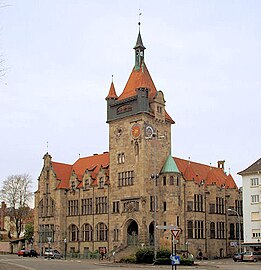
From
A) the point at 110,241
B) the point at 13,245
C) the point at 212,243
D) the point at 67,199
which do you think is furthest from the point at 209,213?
the point at 13,245

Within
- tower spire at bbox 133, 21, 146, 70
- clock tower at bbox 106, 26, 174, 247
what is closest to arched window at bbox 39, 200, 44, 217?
clock tower at bbox 106, 26, 174, 247

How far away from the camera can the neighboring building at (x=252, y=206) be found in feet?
275

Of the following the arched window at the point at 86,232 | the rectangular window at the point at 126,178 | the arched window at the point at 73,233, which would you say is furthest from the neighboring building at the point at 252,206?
the arched window at the point at 73,233

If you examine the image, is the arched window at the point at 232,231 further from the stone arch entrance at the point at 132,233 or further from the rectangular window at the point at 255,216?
the stone arch entrance at the point at 132,233

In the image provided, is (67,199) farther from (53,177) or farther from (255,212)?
(255,212)

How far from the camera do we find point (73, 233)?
9331cm

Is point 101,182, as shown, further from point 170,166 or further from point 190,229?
point 190,229

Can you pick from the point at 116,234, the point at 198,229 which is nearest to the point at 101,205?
the point at 116,234

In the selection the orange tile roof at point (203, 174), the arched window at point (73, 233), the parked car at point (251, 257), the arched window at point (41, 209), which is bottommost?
the parked car at point (251, 257)

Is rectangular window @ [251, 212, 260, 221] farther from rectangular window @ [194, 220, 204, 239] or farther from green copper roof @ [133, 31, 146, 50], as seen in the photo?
green copper roof @ [133, 31, 146, 50]

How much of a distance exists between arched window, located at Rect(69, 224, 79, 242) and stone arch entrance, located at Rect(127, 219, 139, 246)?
1186cm

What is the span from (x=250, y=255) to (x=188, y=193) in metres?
15.9

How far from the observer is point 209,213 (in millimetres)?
88438

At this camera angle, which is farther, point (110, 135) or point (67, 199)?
point (67, 199)
